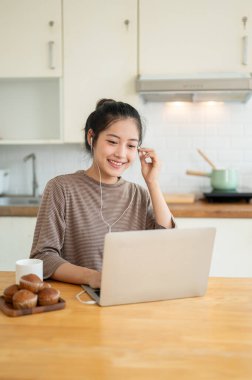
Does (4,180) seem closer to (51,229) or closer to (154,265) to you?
(51,229)

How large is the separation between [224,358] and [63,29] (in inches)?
106

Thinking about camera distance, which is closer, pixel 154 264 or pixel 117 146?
pixel 154 264

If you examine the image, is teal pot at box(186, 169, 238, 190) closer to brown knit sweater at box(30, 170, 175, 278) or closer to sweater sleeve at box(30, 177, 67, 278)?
brown knit sweater at box(30, 170, 175, 278)

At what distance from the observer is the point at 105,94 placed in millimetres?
3320

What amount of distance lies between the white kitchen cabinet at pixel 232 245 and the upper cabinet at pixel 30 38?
1.39m

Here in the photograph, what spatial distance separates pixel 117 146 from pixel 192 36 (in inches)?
62.7

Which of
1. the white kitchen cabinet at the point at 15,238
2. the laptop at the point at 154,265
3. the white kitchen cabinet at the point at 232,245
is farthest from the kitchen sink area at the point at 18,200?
the laptop at the point at 154,265

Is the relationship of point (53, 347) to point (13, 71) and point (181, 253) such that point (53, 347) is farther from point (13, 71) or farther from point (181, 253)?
point (13, 71)

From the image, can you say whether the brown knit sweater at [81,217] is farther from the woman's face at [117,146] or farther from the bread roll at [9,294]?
the bread roll at [9,294]

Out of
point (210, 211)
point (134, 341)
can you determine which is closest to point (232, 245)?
point (210, 211)

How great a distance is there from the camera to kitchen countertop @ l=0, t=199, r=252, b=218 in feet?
9.77

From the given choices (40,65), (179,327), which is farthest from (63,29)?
(179,327)

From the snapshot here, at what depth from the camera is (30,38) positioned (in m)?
3.33

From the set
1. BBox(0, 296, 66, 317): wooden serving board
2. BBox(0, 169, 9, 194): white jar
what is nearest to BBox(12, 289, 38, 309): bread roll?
BBox(0, 296, 66, 317): wooden serving board
